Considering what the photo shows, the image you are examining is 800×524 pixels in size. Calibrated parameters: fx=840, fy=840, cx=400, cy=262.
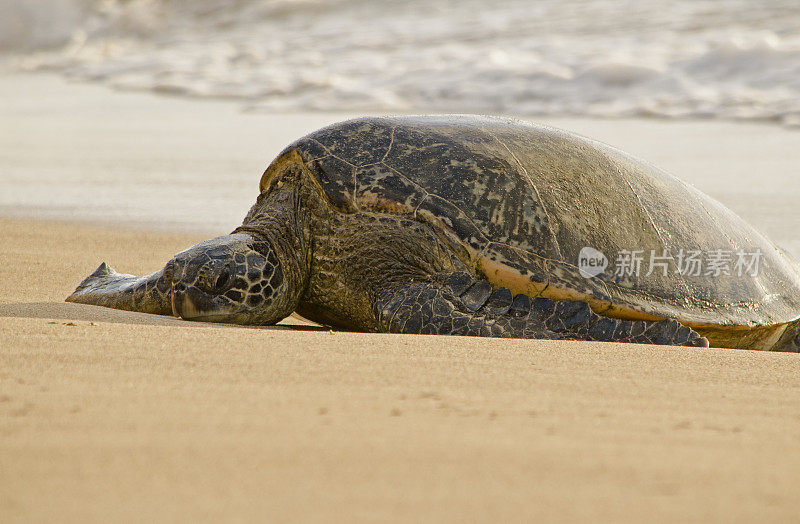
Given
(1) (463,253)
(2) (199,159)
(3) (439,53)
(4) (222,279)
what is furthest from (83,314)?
(3) (439,53)

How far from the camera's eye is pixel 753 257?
13.4ft

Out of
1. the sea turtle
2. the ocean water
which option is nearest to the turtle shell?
the sea turtle

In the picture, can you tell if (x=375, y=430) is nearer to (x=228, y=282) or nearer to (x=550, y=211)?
(x=228, y=282)

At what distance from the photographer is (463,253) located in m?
3.36

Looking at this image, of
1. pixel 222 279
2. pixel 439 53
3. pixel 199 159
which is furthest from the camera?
pixel 439 53

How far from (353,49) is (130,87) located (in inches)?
174

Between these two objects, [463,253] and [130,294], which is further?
[130,294]

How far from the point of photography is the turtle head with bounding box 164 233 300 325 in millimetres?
3344

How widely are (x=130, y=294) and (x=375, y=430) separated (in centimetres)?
220

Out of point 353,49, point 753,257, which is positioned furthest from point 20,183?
point 353,49

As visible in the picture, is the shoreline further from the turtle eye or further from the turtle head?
the turtle eye

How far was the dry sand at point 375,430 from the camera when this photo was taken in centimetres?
140

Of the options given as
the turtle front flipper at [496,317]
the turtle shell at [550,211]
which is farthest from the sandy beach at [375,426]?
the turtle shell at [550,211]

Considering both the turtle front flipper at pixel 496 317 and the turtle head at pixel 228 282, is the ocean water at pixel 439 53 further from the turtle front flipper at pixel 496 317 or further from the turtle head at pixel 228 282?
the turtle head at pixel 228 282
